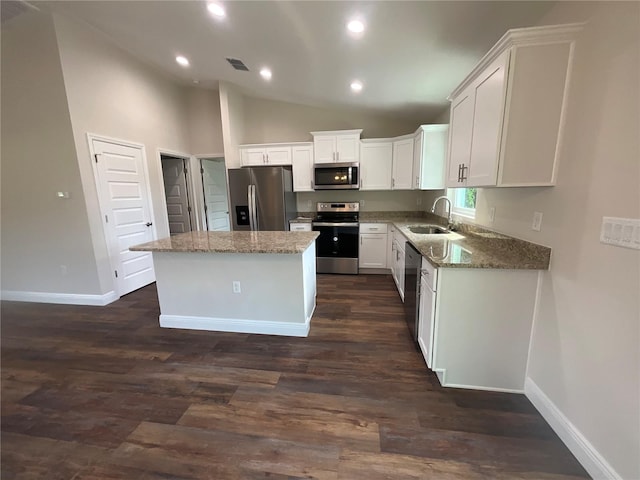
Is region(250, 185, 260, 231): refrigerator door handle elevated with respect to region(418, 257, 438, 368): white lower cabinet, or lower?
elevated

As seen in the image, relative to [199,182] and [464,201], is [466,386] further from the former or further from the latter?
[199,182]

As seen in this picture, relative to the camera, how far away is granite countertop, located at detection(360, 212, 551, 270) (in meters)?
1.61

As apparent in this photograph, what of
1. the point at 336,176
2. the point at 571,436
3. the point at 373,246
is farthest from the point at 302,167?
the point at 571,436

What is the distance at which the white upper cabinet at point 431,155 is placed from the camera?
340cm

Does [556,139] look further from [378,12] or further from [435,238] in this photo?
[378,12]

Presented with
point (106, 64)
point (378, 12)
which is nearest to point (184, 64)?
point (106, 64)

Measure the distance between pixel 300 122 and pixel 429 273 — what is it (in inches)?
153

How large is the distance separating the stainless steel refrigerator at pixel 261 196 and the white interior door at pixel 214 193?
1268 mm

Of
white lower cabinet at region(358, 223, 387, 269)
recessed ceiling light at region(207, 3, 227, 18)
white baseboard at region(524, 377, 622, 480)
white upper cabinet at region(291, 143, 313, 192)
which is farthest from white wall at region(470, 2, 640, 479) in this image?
white upper cabinet at region(291, 143, 313, 192)

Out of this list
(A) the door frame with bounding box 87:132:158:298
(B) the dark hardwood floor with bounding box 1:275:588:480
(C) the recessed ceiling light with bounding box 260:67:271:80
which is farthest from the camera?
(C) the recessed ceiling light with bounding box 260:67:271:80

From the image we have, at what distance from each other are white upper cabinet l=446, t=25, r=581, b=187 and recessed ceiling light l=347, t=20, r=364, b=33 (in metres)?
1.00

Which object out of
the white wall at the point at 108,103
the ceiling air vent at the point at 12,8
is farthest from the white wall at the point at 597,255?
the ceiling air vent at the point at 12,8

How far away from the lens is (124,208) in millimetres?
3557

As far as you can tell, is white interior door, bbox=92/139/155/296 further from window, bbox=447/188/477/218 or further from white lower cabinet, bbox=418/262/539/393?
window, bbox=447/188/477/218
